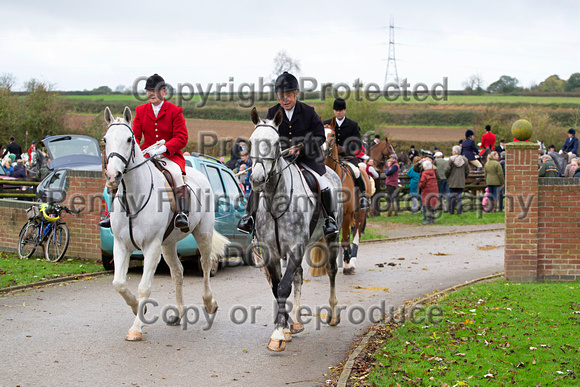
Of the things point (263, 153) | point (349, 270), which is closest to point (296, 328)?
point (263, 153)

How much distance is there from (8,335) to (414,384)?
16.2 ft

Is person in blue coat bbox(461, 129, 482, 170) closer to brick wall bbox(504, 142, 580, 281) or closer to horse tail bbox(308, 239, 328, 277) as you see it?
brick wall bbox(504, 142, 580, 281)

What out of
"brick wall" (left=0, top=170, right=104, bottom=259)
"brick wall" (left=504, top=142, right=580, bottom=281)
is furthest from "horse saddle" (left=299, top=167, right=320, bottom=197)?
"brick wall" (left=0, top=170, right=104, bottom=259)

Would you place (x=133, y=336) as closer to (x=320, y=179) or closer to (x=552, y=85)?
(x=320, y=179)

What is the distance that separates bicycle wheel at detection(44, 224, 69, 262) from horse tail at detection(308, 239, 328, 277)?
624 cm

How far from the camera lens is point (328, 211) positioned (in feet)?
28.6

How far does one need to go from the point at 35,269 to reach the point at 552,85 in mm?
79563

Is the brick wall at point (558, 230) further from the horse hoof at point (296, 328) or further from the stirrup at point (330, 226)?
the horse hoof at point (296, 328)

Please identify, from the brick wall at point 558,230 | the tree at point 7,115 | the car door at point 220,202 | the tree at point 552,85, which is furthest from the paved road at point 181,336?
the tree at point 552,85

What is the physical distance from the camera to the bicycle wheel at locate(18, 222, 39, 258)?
14.2 metres

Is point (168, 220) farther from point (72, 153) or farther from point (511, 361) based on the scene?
point (72, 153)

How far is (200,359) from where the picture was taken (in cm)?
713

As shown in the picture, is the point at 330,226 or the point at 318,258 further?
the point at 318,258

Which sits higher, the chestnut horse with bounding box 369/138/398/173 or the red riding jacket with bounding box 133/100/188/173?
the red riding jacket with bounding box 133/100/188/173
